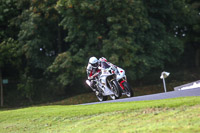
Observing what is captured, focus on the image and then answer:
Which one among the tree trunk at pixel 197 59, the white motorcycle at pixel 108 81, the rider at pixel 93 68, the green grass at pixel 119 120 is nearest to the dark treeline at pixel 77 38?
the tree trunk at pixel 197 59

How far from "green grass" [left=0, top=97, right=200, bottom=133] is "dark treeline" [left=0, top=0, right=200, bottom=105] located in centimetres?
1441

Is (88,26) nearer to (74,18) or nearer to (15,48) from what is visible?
(74,18)

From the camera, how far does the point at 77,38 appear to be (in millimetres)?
28531

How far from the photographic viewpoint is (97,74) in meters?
16.1

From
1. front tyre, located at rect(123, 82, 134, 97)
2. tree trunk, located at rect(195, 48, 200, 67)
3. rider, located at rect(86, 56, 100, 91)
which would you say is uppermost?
tree trunk, located at rect(195, 48, 200, 67)

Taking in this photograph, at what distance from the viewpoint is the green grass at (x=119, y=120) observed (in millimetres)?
7586

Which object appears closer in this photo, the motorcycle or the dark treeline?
the motorcycle

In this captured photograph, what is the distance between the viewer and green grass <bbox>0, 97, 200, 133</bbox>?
7.59 meters

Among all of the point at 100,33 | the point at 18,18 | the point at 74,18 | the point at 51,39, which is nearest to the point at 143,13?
the point at 100,33

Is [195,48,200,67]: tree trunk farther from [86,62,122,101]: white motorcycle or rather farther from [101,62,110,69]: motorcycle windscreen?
[101,62,110,69]: motorcycle windscreen

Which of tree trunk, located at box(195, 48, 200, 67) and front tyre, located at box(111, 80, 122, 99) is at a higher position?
tree trunk, located at box(195, 48, 200, 67)

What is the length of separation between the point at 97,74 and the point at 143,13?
13.7 m

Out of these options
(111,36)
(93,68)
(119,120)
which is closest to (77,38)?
(111,36)

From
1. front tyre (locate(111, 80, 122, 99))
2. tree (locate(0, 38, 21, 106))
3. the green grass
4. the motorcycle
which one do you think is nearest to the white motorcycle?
front tyre (locate(111, 80, 122, 99))
